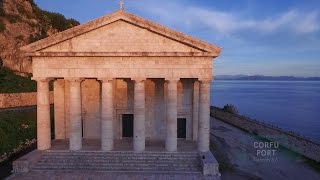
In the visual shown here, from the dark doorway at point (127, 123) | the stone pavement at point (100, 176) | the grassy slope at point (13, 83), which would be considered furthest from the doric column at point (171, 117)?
the grassy slope at point (13, 83)

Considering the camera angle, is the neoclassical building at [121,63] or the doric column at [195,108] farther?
the doric column at [195,108]

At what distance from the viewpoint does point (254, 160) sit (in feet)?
73.7

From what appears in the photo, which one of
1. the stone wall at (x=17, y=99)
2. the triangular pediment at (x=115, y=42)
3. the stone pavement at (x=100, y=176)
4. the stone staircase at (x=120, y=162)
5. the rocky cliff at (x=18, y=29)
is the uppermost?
the rocky cliff at (x=18, y=29)

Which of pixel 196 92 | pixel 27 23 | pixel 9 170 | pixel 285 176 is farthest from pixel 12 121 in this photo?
pixel 27 23

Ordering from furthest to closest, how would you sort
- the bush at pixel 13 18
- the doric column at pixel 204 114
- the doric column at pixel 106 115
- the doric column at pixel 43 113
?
the bush at pixel 13 18
the doric column at pixel 43 113
the doric column at pixel 106 115
the doric column at pixel 204 114

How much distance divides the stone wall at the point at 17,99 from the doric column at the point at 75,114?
14.5 meters

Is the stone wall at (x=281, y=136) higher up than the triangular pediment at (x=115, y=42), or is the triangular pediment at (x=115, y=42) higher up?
the triangular pediment at (x=115, y=42)

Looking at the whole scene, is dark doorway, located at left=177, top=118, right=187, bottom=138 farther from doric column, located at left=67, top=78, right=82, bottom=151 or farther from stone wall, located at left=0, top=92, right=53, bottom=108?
stone wall, located at left=0, top=92, right=53, bottom=108

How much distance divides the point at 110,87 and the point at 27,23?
34.8 metres

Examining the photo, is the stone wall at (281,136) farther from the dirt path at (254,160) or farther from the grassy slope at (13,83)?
the grassy slope at (13,83)

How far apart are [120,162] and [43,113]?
5.94 m

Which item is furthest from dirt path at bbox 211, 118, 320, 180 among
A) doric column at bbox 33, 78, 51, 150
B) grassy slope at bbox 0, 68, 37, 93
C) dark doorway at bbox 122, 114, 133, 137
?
grassy slope at bbox 0, 68, 37, 93

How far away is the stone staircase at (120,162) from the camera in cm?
1878

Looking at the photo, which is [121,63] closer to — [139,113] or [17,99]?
[139,113]
